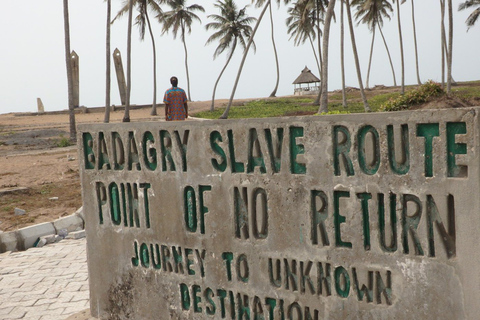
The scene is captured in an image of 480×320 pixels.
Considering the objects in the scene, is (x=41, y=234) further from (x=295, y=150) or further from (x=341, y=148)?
(x=341, y=148)

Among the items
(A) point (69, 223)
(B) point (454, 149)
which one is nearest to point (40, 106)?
(A) point (69, 223)

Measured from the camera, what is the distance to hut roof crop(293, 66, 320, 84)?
5046 centimetres

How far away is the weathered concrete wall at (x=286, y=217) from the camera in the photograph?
2986 mm

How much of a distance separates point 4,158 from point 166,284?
15778 mm

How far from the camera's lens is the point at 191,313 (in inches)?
165

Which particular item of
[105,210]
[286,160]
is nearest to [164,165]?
[105,210]

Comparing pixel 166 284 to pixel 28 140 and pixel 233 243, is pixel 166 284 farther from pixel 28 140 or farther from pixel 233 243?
pixel 28 140

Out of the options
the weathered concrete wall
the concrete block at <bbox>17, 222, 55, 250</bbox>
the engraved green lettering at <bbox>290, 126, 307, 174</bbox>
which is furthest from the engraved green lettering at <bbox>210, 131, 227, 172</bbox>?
the concrete block at <bbox>17, 222, 55, 250</bbox>

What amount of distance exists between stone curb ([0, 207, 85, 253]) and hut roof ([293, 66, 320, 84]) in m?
42.8

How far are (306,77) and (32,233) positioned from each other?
4449 cm

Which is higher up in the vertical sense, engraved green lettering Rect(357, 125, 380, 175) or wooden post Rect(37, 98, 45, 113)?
wooden post Rect(37, 98, 45, 113)

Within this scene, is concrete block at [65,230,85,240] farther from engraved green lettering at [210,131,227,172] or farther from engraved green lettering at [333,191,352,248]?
engraved green lettering at [333,191,352,248]

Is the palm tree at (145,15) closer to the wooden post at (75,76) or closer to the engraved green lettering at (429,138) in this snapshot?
the wooden post at (75,76)

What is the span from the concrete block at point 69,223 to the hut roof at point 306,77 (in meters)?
42.6
